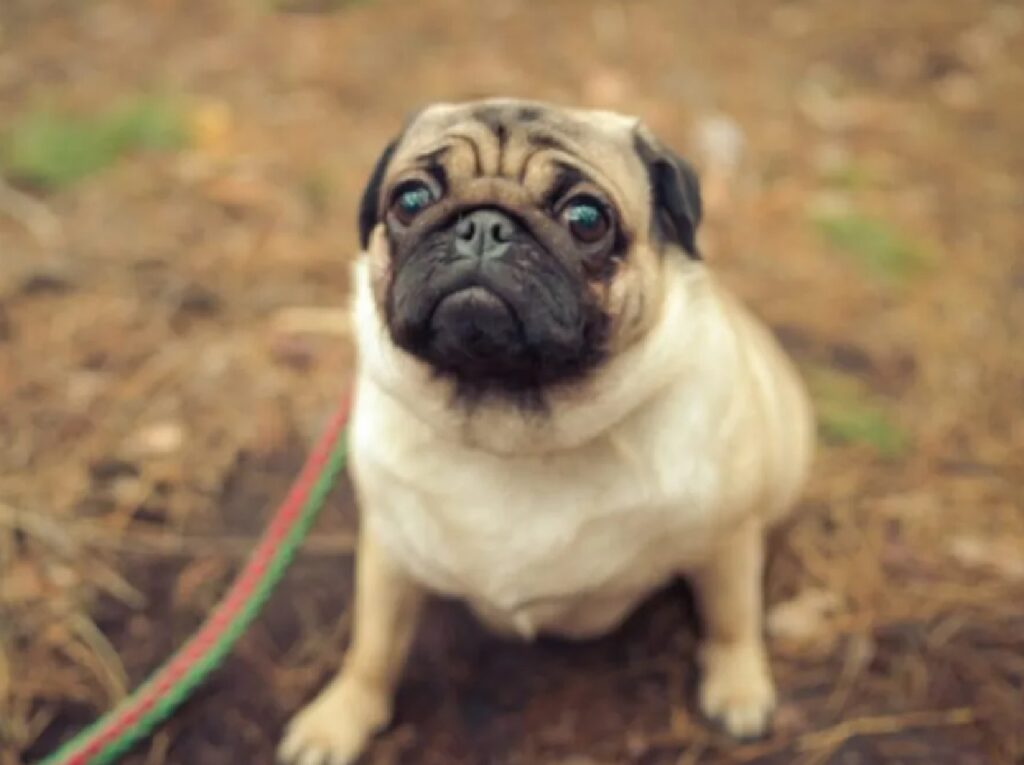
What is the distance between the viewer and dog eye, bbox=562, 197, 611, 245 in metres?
1.74

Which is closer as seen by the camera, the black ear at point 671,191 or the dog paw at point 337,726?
the black ear at point 671,191

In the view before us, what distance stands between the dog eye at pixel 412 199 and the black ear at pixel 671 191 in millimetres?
357

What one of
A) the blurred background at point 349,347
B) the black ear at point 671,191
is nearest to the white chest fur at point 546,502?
the black ear at point 671,191

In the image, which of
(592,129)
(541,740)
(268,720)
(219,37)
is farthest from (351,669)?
(219,37)

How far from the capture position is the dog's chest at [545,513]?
191 cm

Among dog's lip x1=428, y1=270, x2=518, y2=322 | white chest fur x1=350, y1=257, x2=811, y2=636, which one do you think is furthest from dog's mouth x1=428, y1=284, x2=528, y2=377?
white chest fur x1=350, y1=257, x2=811, y2=636

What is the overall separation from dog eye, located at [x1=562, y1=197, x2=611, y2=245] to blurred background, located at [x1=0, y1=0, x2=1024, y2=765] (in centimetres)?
106

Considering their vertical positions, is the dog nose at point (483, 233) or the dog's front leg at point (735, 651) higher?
the dog nose at point (483, 233)

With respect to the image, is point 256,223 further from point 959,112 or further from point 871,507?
point 959,112

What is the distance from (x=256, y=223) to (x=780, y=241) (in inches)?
65.6

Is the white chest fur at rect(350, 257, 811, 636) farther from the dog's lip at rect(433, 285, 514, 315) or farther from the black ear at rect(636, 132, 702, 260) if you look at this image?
the dog's lip at rect(433, 285, 514, 315)

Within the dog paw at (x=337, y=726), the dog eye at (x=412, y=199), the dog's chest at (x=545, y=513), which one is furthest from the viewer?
the dog paw at (x=337, y=726)

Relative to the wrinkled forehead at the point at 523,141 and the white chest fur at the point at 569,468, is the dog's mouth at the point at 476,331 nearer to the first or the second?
the white chest fur at the point at 569,468

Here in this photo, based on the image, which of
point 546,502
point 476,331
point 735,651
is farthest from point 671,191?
point 735,651
